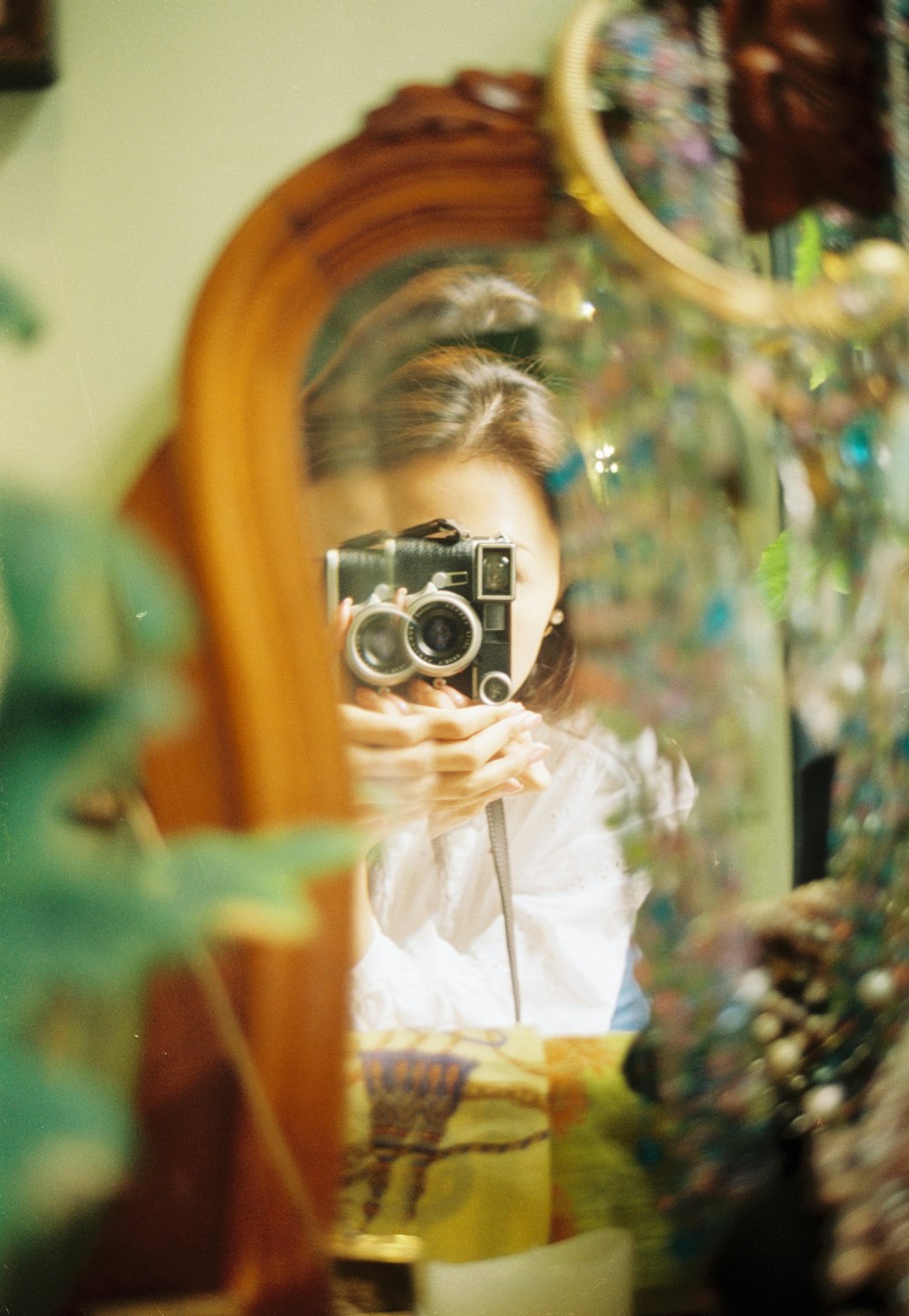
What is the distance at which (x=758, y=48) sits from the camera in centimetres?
63

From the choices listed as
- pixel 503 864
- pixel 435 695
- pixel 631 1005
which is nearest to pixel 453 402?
pixel 435 695

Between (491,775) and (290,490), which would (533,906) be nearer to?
(491,775)

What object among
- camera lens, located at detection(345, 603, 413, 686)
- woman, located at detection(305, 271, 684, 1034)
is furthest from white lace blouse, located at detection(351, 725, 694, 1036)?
camera lens, located at detection(345, 603, 413, 686)

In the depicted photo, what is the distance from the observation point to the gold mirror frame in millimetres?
606

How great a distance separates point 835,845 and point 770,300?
1.25ft

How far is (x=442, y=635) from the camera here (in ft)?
1.97

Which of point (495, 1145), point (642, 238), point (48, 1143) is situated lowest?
point (495, 1145)

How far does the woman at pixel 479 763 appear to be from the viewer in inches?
23.2

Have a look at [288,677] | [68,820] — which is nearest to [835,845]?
[288,677]

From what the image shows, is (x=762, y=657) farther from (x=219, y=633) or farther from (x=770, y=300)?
(x=219, y=633)

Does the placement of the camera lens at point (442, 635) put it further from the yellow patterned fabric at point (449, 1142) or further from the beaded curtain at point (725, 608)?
the yellow patterned fabric at point (449, 1142)

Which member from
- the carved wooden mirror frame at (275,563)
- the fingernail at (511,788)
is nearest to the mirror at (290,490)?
the carved wooden mirror frame at (275,563)

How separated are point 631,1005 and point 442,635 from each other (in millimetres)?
279

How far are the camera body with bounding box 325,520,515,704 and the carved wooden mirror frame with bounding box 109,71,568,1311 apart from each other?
1.1 inches
